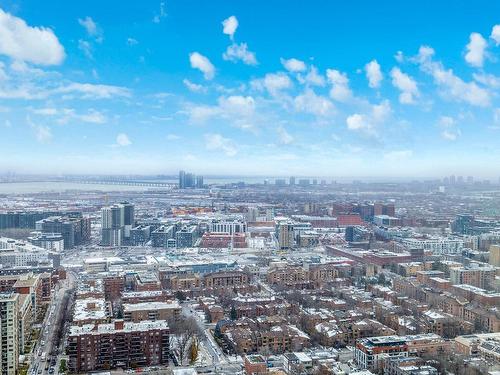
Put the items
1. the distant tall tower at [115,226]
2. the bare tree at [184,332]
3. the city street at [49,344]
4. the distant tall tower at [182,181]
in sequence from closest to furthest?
1. the city street at [49,344]
2. the bare tree at [184,332]
3. the distant tall tower at [115,226]
4. the distant tall tower at [182,181]

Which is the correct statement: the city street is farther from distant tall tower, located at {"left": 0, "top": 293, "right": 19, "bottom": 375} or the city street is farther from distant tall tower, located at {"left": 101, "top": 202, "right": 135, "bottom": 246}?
distant tall tower, located at {"left": 101, "top": 202, "right": 135, "bottom": 246}

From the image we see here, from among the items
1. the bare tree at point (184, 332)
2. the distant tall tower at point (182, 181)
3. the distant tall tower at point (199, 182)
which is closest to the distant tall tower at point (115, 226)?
the bare tree at point (184, 332)

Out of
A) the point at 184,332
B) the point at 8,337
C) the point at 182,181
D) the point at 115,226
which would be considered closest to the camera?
the point at 8,337

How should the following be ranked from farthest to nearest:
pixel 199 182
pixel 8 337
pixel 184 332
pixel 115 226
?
pixel 199 182 → pixel 115 226 → pixel 184 332 → pixel 8 337

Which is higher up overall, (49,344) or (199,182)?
(199,182)

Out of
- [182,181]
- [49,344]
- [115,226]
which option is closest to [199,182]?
[182,181]

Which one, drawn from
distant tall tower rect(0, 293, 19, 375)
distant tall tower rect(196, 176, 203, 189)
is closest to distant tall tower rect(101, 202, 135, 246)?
distant tall tower rect(0, 293, 19, 375)

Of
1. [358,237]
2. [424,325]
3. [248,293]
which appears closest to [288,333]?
[424,325]

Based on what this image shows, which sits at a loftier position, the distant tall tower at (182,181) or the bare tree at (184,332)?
the distant tall tower at (182,181)

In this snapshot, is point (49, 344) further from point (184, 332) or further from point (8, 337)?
point (184, 332)

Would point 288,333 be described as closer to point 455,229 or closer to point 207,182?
point 455,229

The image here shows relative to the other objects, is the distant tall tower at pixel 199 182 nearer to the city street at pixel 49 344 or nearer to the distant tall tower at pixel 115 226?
the distant tall tower at pixel 115 226
